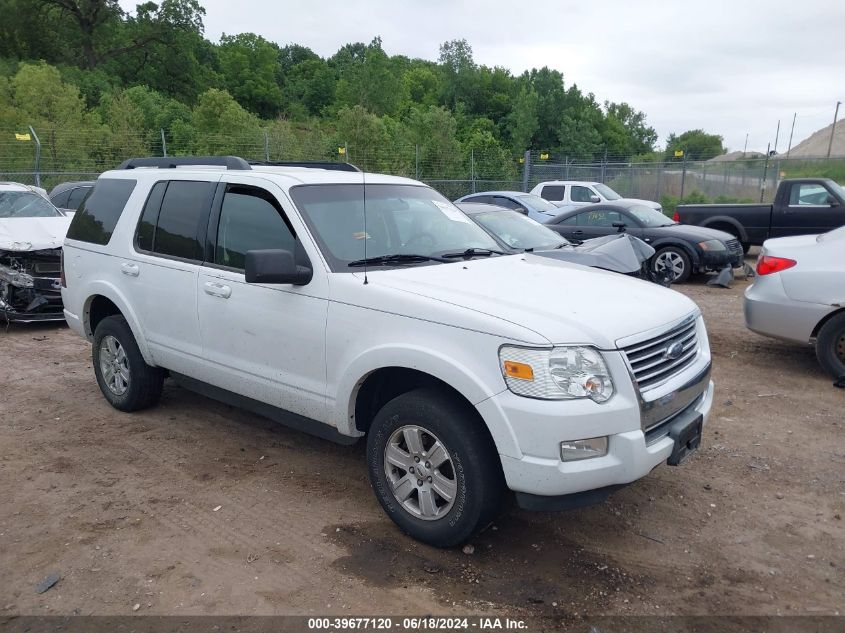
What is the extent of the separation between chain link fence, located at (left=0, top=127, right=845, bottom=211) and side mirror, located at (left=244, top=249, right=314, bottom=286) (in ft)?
60.9

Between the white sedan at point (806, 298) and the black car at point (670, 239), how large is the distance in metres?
4.51

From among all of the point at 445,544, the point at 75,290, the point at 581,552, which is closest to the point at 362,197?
the point at 445,544

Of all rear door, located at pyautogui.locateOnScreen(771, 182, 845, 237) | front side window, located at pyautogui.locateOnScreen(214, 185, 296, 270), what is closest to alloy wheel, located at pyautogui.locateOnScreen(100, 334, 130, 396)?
front side window, located at pyautogui.locateOnScreen(214, 185, 296, 270)

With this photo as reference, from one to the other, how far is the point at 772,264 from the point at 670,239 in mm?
5476

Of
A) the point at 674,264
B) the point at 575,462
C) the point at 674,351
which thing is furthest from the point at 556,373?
the point at 674,264

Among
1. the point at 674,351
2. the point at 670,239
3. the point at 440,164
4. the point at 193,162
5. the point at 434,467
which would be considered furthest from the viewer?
the point at 440,164

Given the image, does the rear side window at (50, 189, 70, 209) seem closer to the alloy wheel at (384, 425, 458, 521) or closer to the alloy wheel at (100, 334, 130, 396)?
the alloy wheel at (100, 334, 130, 396)

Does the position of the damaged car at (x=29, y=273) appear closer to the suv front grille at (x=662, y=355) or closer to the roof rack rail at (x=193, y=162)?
the roof rack rail at (x=193, y=162)

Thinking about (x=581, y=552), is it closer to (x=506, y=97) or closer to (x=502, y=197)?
(x=502, y=197)

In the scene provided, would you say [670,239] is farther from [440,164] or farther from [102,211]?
[440,164]

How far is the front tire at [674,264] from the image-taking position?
11.7m

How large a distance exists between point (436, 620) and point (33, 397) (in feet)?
15.4

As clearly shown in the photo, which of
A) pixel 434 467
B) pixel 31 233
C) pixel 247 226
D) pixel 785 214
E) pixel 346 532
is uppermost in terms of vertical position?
pixel 247 226

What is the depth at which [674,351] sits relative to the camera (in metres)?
3.58
